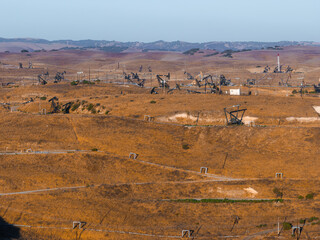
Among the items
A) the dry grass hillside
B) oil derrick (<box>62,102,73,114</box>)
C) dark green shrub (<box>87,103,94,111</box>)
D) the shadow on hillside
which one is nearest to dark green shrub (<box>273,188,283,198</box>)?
the dry grass hillside

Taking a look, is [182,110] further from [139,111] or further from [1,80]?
[1,80]

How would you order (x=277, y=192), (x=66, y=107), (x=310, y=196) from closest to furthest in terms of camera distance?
1. (x=310, y=196)
2. (x=277, y=192)
3. (x=66, y=107)

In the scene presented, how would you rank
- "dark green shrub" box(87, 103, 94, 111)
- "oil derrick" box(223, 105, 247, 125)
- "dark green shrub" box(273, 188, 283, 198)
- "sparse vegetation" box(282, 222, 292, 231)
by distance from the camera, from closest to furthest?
"sparse vegetation" box(282, 222, 292, 231) < "dark green shrub" box(273, 188, 283, 198) < "oil derrick" box(223, 105, 247, 125) < "dark green shrub" box(87, 103, 94, 111)

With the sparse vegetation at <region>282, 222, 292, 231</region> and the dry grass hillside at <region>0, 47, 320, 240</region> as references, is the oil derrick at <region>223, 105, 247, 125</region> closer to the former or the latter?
the dry grass hillside at <region>0, 47, 320, 240</region>

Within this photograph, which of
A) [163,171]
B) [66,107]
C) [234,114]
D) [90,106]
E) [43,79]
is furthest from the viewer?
[43,79]

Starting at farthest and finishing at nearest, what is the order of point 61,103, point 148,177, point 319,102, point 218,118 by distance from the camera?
1. point 61,103
2. point 319,102
3. point 218,118
4. point 148,177

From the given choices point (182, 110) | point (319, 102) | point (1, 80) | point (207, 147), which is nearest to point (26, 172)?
point (207, 147)

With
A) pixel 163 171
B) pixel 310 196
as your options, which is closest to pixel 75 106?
pixel 163 171

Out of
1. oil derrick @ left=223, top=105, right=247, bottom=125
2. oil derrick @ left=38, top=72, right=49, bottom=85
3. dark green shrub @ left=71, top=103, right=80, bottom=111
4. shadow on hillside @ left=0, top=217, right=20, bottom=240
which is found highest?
oil derrick @ left=223, top=105, right=247, bottom=125

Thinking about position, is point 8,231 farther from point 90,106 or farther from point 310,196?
point 90,106
